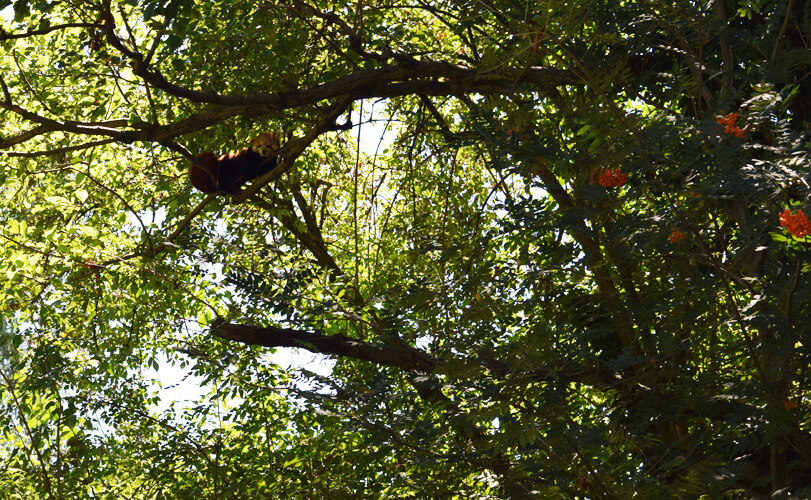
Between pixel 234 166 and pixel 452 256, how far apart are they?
1.71m

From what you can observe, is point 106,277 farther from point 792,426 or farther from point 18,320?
point 792,426

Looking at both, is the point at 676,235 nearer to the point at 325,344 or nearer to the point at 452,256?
the point at 452,256

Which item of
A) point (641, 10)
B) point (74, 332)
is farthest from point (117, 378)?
point (641, 10)

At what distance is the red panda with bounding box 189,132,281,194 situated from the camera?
13.4 feet

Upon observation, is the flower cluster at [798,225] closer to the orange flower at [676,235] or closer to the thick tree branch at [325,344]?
the orange flower at [676,235]

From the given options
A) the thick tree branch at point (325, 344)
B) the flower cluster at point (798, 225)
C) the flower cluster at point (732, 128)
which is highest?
the thick tree branch at point (325, 344)

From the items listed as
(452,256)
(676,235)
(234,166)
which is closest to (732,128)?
(676,235)

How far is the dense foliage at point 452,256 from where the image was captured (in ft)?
7.48

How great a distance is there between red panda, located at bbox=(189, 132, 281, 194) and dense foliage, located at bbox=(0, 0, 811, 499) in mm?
121

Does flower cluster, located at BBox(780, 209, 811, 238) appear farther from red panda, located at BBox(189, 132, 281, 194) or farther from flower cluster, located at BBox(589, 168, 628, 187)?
red panda, located at BBox(189, 132, 281, 194)

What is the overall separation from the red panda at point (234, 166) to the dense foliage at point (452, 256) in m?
Answer: 0.12

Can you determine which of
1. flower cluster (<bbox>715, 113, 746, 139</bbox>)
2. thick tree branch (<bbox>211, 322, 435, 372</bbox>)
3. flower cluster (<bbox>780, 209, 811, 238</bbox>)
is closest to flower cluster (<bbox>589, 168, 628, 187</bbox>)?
flower cluster (<bbox>715, 113, 746, 139</bbox>)

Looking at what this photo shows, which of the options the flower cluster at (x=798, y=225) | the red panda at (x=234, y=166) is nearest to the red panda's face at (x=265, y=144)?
the red panda at (x=234, y=166)

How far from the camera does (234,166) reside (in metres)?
4.21
